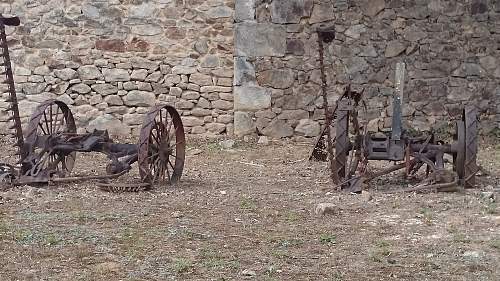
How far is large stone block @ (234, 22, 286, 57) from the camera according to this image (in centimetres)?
1030

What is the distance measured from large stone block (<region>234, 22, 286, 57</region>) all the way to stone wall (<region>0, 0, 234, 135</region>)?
18 centimetres

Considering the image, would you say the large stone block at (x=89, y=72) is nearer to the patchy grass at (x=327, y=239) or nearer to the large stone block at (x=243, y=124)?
the large stone block at (x=243, y=124)

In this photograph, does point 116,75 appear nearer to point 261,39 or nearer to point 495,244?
point 261,39

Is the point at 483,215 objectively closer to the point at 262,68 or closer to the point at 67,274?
the point at 67,274

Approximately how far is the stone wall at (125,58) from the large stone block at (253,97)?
0.15m

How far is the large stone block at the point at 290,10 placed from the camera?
10.3m

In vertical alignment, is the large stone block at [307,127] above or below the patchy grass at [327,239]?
above

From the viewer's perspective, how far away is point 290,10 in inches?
406

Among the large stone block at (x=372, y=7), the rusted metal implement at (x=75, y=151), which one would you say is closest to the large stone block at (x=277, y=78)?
the large stone block at (x=372, y=7)

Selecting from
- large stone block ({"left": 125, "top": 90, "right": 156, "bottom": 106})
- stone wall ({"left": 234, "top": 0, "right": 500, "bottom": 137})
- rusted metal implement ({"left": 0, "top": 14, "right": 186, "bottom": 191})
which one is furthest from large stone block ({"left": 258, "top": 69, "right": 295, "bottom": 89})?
rusted metal implement ({"left": 0, "top": 14, "right": 186, "bottom": 191})

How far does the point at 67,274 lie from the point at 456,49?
24.8ft

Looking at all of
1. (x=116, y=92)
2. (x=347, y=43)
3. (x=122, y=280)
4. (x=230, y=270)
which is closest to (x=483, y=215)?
(x=230, y=270)

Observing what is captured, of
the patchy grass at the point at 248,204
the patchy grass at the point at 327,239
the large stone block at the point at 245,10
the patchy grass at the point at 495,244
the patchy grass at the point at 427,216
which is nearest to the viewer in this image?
the patchy grass at the point at 495,244

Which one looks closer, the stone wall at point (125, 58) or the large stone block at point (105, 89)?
the stone wall at point (125, 58)
